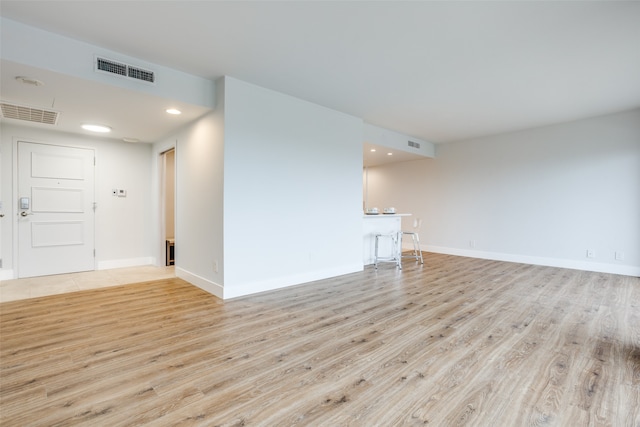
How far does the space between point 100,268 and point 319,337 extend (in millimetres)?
4595

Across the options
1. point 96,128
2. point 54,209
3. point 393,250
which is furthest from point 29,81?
point 393,250

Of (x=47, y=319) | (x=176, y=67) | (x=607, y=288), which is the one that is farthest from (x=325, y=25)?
(x=607, y=288)

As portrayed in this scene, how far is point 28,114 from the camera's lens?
377 centimetres

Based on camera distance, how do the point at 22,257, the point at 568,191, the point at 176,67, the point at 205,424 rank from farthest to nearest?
the point at 568,191 → the point at 22,257 → the point at 176,67 → the point at 205,424

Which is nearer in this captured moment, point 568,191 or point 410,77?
point 410,77

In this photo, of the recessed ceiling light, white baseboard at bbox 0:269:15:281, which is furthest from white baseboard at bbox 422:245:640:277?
white baseboard at bbox 0:269:15:281

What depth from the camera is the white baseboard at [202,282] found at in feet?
11.7

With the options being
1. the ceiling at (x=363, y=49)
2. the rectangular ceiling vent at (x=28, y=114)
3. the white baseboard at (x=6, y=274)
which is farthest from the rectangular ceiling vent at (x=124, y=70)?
the white baseboard at (x=6, y=274)

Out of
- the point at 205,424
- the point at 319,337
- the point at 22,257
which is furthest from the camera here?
the point at 22,257

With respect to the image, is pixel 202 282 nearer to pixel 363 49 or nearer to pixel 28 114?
pixel 28 114

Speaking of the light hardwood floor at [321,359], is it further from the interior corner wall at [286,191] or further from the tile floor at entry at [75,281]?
the interior corner wall at [286,191]

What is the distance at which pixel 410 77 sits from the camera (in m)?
3.56

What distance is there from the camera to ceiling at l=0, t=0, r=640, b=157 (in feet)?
7.71

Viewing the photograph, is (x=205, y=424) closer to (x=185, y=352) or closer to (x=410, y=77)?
(x=185, y=352)
